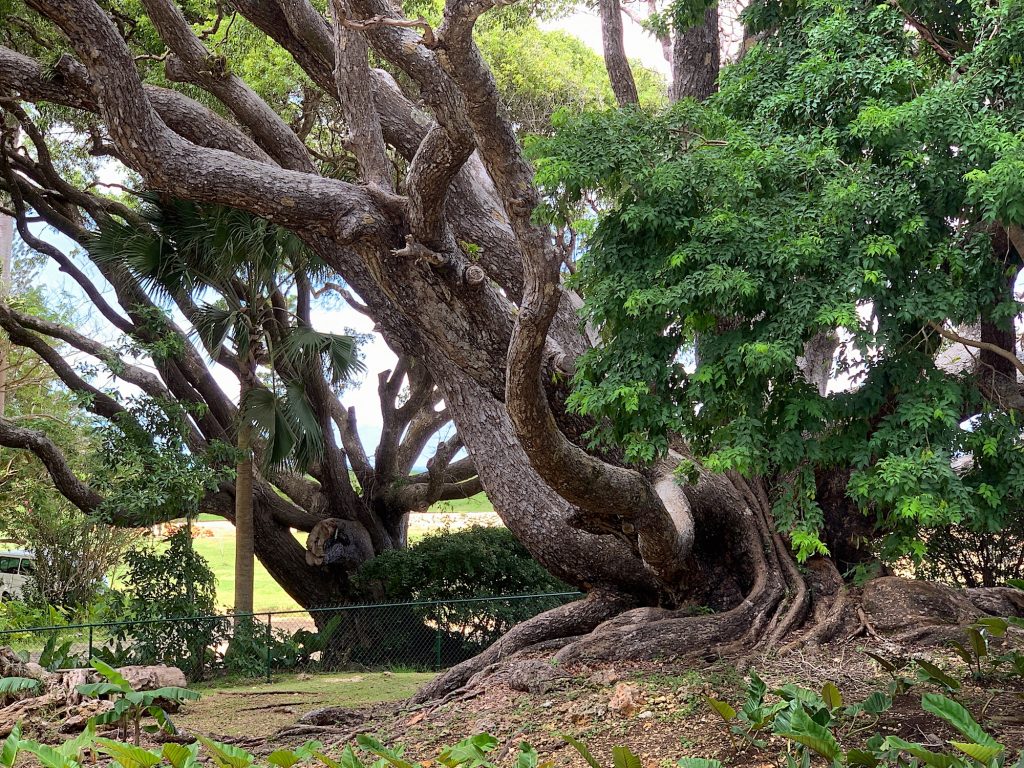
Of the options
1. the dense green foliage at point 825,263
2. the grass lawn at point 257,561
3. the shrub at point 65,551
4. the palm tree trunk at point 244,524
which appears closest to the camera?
the dense green foliage at point 825,263

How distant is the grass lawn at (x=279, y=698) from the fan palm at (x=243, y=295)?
81.7 inches

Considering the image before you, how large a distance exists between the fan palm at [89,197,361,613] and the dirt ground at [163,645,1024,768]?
5.27 m

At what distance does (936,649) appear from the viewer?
7.23 metres

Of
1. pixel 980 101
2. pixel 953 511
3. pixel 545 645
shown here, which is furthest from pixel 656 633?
pixel 980 101

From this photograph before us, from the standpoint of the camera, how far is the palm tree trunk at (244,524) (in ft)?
45.0

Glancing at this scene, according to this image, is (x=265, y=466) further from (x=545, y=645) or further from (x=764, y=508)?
(x=764, y=508)

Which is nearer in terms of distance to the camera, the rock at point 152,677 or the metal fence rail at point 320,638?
the rock at point 152,677

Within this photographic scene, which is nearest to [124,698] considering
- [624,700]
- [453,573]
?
[624,700]

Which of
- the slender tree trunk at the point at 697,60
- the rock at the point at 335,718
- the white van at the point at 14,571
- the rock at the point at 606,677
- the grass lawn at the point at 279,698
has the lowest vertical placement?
the grass lawn at the point at 279,698

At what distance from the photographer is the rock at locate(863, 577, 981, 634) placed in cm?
763

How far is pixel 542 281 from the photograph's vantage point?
5391mm

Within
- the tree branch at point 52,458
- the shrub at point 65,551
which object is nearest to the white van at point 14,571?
the shrub at point 65,551

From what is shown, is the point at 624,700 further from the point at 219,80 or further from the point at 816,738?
the point at 219,80

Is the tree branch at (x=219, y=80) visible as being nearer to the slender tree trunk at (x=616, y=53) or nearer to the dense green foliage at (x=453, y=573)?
the slender tree trunk at (x=616, y=53)
